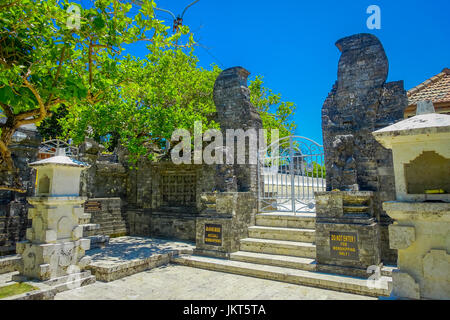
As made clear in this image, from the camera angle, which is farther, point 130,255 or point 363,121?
point 130,255

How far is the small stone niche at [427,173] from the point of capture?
12.0ft

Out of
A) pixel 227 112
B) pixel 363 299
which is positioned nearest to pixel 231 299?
pixel 363 299

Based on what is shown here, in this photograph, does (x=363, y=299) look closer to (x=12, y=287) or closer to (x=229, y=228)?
(x=229, y=228)

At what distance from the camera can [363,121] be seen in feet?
23.9

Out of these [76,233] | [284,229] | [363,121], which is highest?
[363,121]

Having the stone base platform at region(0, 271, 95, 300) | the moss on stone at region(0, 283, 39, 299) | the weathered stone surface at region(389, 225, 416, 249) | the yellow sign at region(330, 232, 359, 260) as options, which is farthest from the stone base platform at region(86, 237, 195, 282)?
the weathered stone surface at region(389, 225, 416, 249)

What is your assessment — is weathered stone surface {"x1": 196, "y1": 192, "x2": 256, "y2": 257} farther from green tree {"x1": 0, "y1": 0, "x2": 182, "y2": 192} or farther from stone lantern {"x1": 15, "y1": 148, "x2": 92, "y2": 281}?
green tree {"x1": 0, "y1": 0, "x2": 182, "y2": 192}

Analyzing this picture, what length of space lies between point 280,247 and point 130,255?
421 centimetres

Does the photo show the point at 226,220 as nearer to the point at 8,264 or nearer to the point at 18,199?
the point at 8,264

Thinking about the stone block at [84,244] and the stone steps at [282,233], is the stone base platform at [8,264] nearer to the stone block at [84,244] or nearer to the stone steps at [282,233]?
the stone block at [84,244]

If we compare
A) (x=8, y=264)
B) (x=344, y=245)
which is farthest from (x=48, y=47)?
(x=344, y=245)

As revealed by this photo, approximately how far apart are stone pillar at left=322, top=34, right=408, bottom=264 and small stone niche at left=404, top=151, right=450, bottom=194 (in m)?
2.82

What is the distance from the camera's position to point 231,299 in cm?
511

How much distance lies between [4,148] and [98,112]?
11.5 ft
